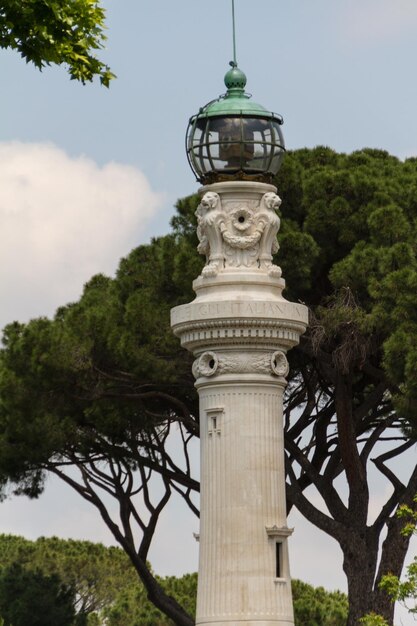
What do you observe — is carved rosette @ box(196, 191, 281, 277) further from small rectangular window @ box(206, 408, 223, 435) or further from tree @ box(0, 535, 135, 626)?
tree @ box(0, 535, 135, 626)

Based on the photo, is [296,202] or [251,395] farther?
[296,202]

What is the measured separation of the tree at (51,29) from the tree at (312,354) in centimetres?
1886

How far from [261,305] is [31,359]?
413 inches

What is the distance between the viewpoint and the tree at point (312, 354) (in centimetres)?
4100

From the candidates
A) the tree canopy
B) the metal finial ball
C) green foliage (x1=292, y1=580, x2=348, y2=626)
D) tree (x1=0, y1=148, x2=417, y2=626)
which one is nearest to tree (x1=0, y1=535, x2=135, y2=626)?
the tree canopy

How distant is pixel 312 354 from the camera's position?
41844mm

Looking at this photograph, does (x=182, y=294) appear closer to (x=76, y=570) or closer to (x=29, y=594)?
(x=29, y=594)

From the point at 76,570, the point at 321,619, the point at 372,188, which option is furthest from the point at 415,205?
the point at 76,570

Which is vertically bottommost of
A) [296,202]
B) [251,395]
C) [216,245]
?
[251,395]

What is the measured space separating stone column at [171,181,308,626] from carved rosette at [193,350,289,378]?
0.05 feet

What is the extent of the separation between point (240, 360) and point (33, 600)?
79.1 feet

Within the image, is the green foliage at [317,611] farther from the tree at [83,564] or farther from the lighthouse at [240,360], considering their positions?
the lighthouse at [240,360]

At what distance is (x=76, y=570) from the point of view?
246ft

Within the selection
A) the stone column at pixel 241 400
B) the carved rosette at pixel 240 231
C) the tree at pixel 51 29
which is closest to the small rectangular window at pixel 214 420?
the stone column at pixel 241 400
